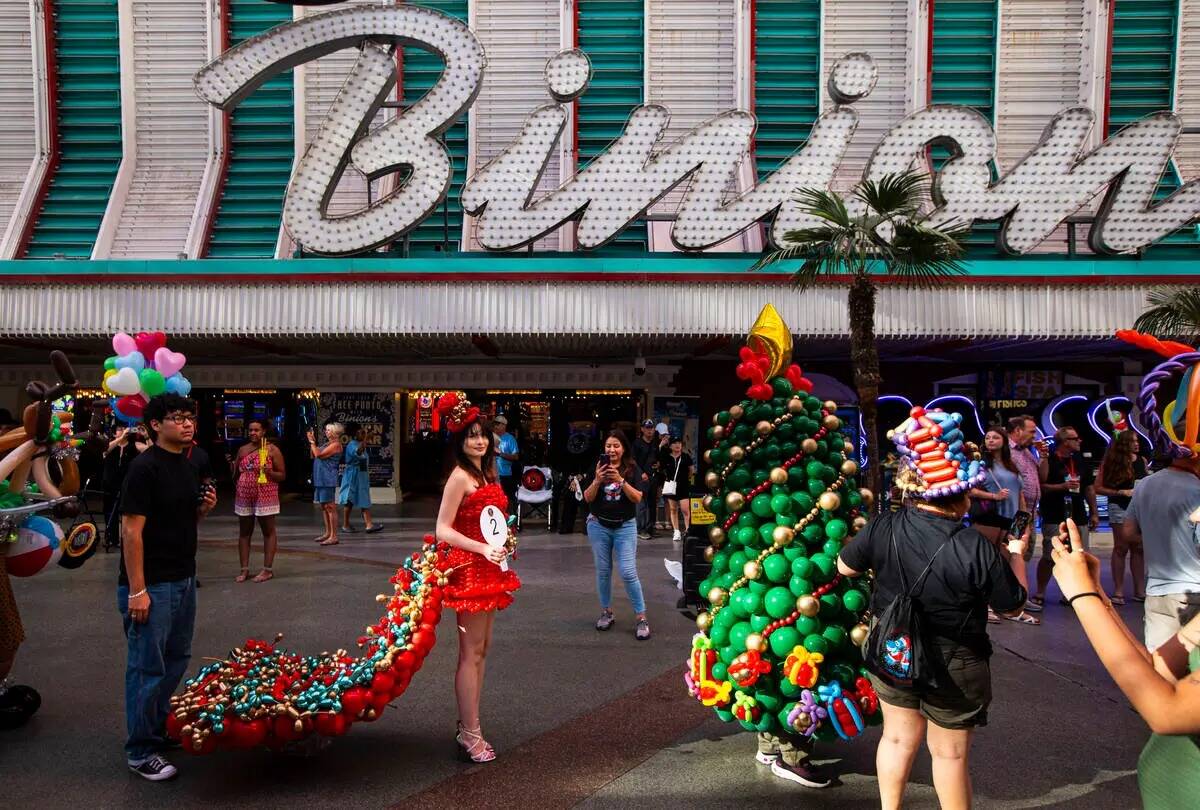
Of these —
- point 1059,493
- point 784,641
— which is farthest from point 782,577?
point 1059,493

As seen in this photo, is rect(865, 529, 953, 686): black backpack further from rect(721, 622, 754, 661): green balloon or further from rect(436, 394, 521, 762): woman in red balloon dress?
rect(436, 394, 521, 762): woman in red balloon dress

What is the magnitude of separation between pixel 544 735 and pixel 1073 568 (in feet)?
11.0

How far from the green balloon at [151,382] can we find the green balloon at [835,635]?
387cm

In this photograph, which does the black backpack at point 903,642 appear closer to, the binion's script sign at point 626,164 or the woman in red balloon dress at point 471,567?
the woman in red balloon dress at point 471,567

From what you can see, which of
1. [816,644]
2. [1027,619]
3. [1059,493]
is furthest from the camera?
[1059,493]

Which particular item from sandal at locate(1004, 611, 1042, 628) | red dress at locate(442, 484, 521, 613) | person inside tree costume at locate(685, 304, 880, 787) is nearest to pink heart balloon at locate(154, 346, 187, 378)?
red dress at locate(442, 484, 521, 613)

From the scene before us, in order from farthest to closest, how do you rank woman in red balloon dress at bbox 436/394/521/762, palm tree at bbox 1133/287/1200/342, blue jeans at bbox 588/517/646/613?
palm tree at bbox 1133/287/1200/342 → blue jeans at bbox 588/517/646/613 → woman in red balloon dress at bbox 436/394/521/762

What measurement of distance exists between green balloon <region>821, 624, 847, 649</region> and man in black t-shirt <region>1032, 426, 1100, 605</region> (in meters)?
4.55

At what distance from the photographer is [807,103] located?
14406 mm

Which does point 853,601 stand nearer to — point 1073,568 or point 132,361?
point 1073,568

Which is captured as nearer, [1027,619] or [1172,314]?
[1027,619]

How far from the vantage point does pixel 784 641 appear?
13.0 feet

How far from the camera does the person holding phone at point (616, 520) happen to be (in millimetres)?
6555

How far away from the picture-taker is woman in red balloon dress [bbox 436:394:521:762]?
427 cm
